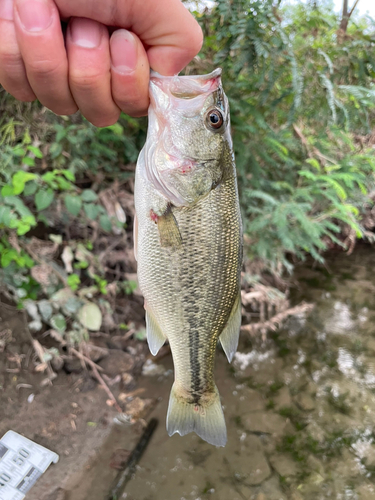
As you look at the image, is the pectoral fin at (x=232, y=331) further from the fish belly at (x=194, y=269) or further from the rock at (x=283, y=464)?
the rock at (x=283, y=464)

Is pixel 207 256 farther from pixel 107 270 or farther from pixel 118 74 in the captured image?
pixel 107 270

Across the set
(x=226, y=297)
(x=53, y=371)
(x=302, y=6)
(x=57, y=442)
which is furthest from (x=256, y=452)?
(x=302, y=6)

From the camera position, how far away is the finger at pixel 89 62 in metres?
0.92

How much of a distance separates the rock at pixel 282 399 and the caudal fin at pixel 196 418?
184 centimetres

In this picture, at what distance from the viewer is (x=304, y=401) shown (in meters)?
3.12

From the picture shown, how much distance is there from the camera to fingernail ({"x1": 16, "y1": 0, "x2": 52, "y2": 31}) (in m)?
0.81

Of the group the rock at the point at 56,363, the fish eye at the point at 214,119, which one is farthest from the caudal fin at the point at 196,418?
the rock at the point at 56,363

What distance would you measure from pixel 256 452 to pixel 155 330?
204 cm

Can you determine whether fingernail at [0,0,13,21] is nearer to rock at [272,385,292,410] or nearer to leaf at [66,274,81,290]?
leaf at [66,274,81,290]

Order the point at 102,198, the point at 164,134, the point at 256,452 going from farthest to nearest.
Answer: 1. the point at 102,198
2. the point at 256,452
3. the point at 164,134

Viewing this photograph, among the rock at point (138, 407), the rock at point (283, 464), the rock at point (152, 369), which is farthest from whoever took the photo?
the rock at point (152, 369)

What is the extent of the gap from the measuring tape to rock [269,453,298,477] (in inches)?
70.7

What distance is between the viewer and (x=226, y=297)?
137 cm

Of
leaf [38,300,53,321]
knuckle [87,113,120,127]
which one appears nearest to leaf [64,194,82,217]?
leaf [38,300,53,321]
